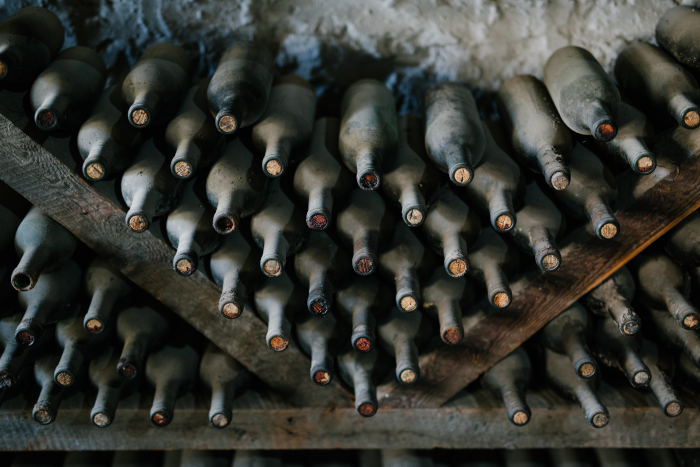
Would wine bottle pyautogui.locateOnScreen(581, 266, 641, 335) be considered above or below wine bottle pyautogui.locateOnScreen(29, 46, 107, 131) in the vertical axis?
above

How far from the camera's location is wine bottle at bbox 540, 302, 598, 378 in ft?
3.15

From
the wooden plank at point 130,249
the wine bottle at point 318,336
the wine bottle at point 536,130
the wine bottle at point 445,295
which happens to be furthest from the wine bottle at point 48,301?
the wine bottle at point 536,130

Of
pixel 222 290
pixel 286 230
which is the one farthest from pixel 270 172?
pixel 222 290

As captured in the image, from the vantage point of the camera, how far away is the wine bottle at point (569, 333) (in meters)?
0.96

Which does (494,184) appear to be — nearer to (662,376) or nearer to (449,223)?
(449,223)

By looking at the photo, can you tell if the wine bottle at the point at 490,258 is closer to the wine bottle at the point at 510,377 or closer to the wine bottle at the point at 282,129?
the wine bottle at the point at 510,377

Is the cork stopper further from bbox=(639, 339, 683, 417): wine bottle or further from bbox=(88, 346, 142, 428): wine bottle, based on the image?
bbox=(639, 339, 683, 417): wine bottle

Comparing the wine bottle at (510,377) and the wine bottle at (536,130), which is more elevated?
the wine bottle at (536,130)

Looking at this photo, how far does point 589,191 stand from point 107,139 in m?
0.84

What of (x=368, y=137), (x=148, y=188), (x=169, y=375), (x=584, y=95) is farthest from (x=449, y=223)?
(x=169, y=375)

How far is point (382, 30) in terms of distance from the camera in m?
1.26

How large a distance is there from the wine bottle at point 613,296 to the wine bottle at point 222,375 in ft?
2.39


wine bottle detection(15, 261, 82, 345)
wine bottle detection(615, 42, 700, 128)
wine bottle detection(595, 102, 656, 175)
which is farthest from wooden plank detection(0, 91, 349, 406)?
wine bottle detection(615, 42, 700, 128)

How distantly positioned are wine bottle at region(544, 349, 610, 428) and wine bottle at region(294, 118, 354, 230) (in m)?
0.57
